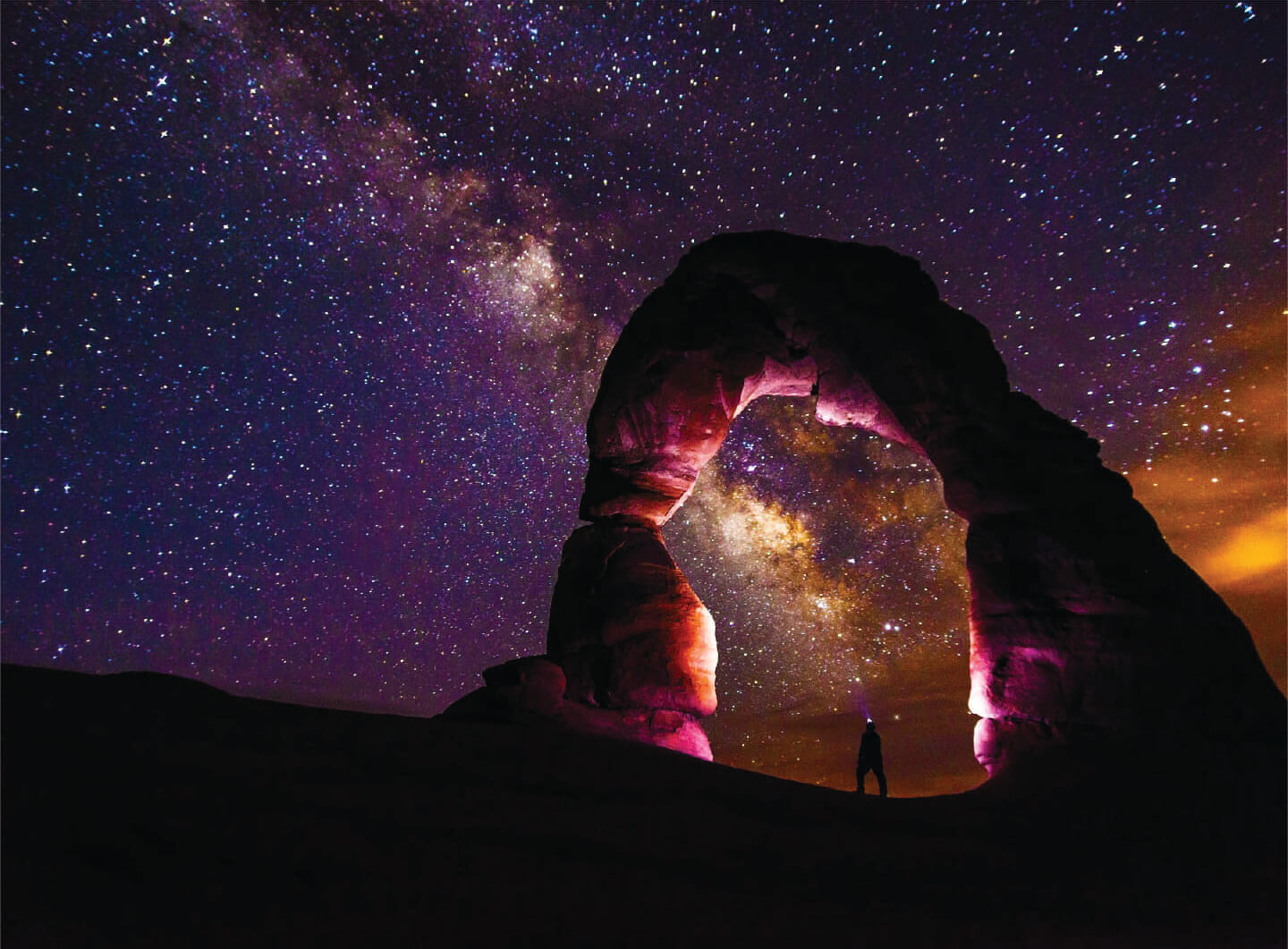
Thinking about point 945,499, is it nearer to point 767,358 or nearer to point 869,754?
point 767,358

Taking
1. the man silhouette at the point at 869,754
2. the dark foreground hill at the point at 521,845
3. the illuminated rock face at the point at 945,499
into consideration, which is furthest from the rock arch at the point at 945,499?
the man silhouette at the point at 869,754

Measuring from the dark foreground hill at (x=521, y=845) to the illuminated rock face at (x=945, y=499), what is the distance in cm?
136

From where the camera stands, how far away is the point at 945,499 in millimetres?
10133

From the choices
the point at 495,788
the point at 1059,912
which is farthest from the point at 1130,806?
the point at 495,788

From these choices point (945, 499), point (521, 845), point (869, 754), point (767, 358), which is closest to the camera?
point (521, 845)

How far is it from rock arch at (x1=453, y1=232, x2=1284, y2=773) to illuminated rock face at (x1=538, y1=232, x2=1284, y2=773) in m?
0.03

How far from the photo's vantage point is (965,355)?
1030cm

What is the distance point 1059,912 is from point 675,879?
2652 millimetres

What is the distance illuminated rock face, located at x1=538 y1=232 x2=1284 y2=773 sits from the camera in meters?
7.75

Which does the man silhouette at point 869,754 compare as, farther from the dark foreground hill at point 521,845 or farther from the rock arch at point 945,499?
the dark foreground hill at point 521,845

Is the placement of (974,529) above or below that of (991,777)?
above

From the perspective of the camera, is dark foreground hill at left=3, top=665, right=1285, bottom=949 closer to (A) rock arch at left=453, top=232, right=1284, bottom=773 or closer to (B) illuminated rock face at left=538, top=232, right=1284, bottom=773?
(B) illuminated rock face at left=538, top=232, right=1284, bottom=773

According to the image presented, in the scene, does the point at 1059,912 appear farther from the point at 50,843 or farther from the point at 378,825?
the point at 50,843

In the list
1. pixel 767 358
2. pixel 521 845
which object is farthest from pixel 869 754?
pixel 521 845
